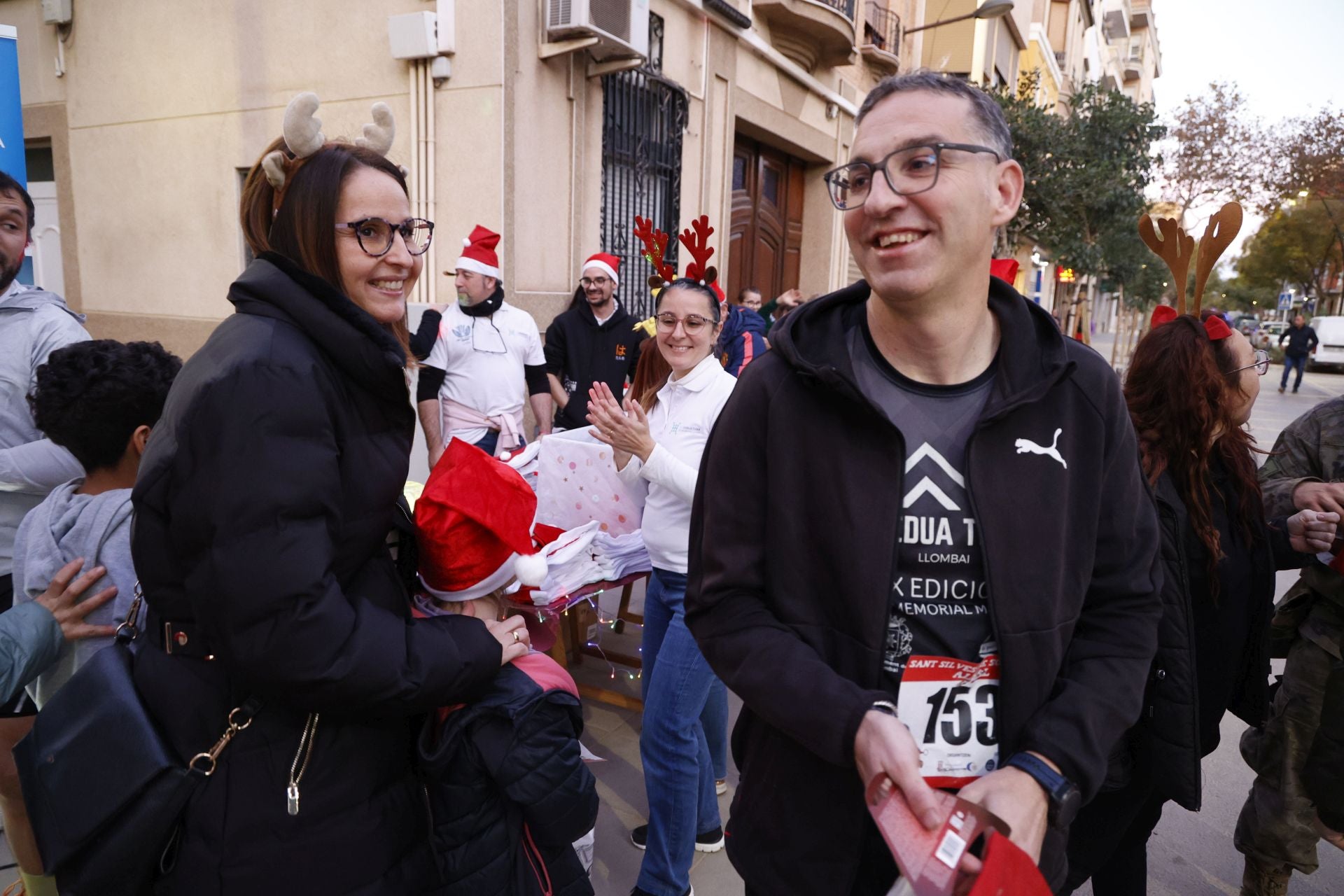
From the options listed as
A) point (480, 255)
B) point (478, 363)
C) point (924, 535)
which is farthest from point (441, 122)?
point (924, 535)

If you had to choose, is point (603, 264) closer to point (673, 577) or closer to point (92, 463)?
point (673, 577)

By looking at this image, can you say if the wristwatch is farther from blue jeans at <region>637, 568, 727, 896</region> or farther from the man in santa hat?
the man in santa hat

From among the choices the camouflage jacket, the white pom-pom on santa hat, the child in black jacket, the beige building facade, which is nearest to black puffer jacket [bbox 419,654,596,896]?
the child in black jacket

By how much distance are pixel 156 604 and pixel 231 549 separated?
0.86ft

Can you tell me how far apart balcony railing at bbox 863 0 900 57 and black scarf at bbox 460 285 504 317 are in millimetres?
10170

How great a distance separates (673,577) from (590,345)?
370 centimetres

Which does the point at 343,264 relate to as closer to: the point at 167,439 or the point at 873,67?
the point at 167,439

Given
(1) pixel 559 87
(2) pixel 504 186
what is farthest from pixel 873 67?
(2) pixel 504 186

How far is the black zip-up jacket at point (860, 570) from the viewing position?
1353 mm

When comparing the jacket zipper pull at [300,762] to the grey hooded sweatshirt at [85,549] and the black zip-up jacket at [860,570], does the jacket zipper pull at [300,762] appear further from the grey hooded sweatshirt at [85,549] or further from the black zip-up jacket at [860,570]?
the grey hooded sweatshirt at [85,549]

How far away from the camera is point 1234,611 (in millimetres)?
2250

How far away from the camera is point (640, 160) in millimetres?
8367

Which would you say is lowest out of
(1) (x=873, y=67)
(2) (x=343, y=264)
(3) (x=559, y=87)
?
(2) (x=343, y=264)

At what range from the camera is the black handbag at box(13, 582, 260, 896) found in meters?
1.35
